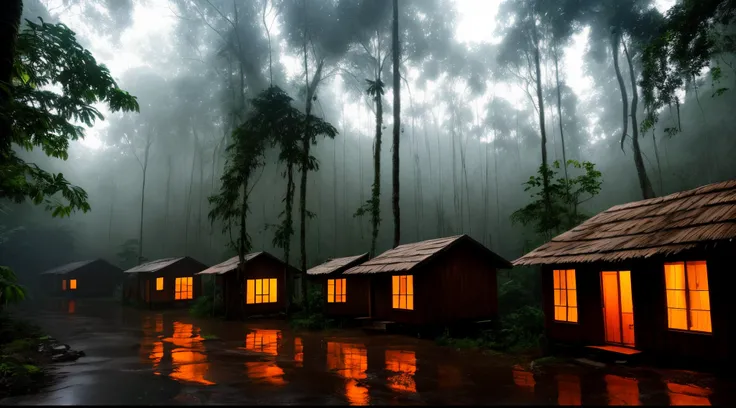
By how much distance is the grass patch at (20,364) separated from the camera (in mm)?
8023

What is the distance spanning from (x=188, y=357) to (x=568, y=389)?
885cm

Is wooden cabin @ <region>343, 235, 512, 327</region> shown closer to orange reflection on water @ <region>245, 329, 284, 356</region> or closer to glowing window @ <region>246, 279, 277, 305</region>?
orange reflection on water @ <region>245, 329, 284, 356</region>

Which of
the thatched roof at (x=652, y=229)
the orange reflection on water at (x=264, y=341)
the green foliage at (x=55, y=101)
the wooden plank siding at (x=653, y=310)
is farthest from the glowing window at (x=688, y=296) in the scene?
the green foliage at (x=55, y=101)

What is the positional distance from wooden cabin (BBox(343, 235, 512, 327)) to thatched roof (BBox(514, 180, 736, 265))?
146 inches

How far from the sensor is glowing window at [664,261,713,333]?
8.81m

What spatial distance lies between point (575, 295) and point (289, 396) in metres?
7.55

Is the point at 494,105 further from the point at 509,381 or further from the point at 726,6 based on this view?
the point at 509,381

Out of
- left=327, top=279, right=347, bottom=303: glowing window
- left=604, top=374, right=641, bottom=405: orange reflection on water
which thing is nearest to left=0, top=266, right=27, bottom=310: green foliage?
left=604, top=374, right=641, bottom=405: orange reflection on water

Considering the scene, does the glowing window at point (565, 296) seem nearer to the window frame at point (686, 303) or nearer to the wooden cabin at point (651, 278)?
the wooden cabin at point (651, 278)

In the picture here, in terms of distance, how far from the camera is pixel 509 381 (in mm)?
8680

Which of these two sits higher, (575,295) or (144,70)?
(144,70)

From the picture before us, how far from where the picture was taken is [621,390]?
7715 mm

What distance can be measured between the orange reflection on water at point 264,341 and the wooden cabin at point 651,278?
A: 7.70 m

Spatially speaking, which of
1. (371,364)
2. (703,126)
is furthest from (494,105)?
(371,364)
